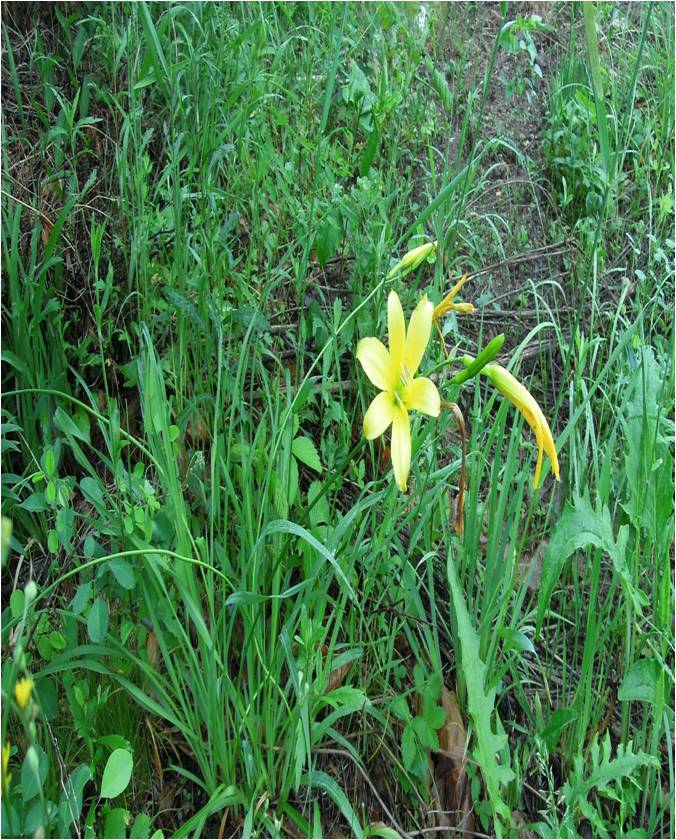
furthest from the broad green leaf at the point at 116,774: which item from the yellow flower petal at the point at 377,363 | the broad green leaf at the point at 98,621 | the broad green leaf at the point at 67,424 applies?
the yellow flower petal at the point at 377,363

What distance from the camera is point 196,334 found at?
52.1 inches

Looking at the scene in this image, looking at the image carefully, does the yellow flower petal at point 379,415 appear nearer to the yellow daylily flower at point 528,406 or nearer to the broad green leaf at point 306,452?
the yellow daylily flower at point 528,406

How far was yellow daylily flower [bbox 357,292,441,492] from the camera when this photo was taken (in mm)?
A: 895

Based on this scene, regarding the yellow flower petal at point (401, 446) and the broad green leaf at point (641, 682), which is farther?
the broad green leaf at point (641, 682)

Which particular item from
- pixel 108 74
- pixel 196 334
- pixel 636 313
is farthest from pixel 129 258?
pixel 636 313

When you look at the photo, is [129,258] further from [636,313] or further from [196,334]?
[636,313]

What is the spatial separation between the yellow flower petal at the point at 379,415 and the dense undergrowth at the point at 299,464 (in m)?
0.14

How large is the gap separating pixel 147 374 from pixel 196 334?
0.23 meters

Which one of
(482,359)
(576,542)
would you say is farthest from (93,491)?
(576,542)

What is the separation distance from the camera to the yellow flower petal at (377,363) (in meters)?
0.91

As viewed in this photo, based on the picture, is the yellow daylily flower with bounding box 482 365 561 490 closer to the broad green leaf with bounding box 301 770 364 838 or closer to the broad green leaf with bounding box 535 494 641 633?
the broad green leaf with bounding box 535 494 641 633

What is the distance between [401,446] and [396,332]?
0.14 meters

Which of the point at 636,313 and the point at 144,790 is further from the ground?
the point at 636,313

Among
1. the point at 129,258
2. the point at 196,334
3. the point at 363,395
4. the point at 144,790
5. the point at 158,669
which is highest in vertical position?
the point at 129,258
